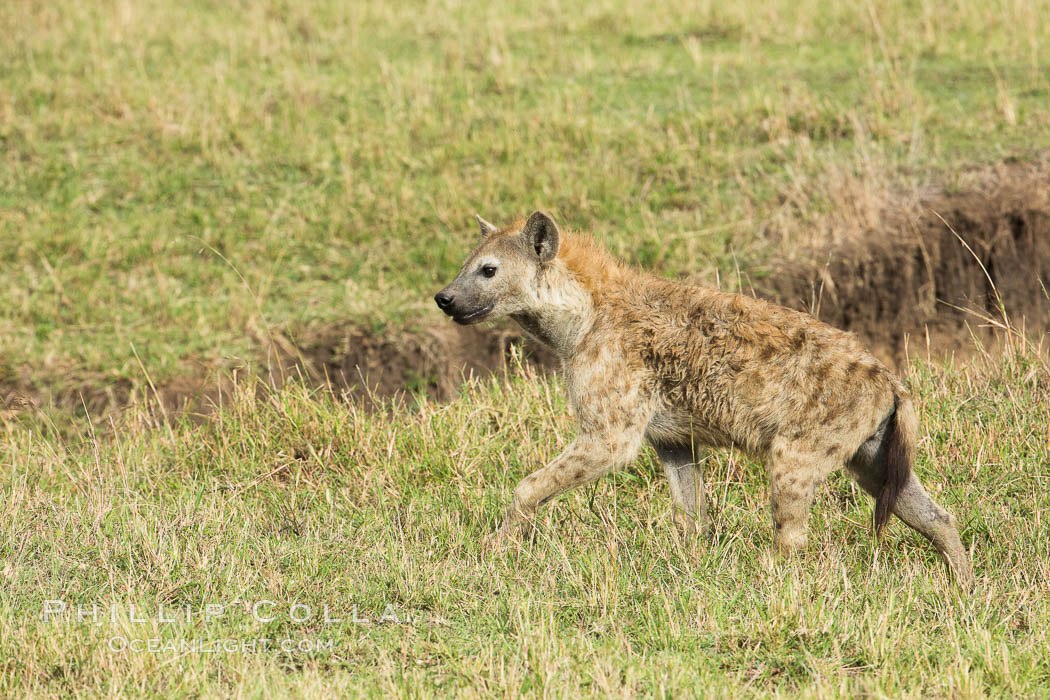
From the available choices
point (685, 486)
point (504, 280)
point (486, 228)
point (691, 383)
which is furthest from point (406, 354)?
point (691, 383)

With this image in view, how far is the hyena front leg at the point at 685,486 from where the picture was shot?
4980mm

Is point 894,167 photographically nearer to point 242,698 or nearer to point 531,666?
point 531,666

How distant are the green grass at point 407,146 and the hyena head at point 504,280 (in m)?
2.35

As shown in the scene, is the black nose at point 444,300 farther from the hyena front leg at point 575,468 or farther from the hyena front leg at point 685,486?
the hyena front leg at point 685,486

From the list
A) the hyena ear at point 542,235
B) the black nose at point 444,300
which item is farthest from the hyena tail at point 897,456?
the black nose at point 444,300

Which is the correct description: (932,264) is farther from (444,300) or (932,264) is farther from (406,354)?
(444,300)

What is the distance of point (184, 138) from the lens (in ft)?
32.4

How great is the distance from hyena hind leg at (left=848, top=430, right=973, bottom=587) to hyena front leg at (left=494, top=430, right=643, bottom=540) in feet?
2.89

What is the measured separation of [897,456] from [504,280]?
173cm

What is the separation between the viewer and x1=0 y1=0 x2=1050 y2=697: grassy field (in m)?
3.90

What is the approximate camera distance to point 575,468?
4789 millimetres

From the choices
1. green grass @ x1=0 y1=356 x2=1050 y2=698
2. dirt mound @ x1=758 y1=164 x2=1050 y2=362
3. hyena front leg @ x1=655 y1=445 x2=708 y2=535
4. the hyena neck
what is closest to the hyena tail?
green grass @ x1=0 y1=356 x2=1050 y2=698

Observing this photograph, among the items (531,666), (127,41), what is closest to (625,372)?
(531,666)

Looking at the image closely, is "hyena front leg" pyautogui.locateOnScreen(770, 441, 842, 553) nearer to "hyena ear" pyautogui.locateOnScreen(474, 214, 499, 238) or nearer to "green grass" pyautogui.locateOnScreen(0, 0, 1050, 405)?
"hyena ear" pyautogui.locateOnScreen(474, 214, 499, 238)
